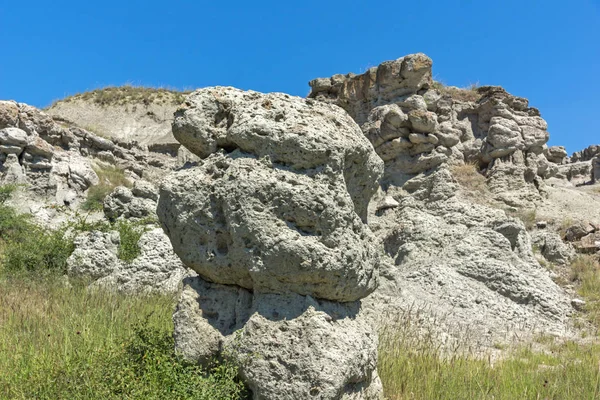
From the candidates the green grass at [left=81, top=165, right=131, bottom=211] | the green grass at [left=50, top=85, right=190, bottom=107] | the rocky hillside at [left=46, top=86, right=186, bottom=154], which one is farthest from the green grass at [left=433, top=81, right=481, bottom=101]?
the green grass at [left=50, top=85, right=190, bottom=107]

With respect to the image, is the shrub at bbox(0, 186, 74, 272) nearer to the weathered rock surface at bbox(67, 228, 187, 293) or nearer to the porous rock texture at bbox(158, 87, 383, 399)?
the weathered rock surface at bbox(67, 228, 187, 293)

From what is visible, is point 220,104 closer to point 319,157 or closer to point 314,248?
point 319,157

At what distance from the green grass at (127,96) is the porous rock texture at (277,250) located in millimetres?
30355

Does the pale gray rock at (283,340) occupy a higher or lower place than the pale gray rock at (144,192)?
lower

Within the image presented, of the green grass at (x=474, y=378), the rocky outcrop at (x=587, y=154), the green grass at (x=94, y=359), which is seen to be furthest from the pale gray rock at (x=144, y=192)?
the rocky outcrop at (x=587, y=154)

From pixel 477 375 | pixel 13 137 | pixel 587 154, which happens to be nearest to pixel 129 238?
pixel 477 375

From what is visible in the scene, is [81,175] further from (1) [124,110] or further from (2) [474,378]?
(1) [124,110]

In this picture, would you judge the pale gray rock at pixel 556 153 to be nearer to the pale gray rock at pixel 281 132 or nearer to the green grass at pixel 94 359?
the pale gray rock at pixel 281 132

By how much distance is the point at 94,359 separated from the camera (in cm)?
338

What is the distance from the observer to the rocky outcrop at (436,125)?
399 inches

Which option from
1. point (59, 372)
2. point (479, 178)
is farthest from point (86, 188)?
point (59, 372)

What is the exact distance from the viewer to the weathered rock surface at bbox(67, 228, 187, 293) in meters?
7.36

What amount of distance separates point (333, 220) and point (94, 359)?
6.68ft

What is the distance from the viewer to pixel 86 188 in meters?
14.9
